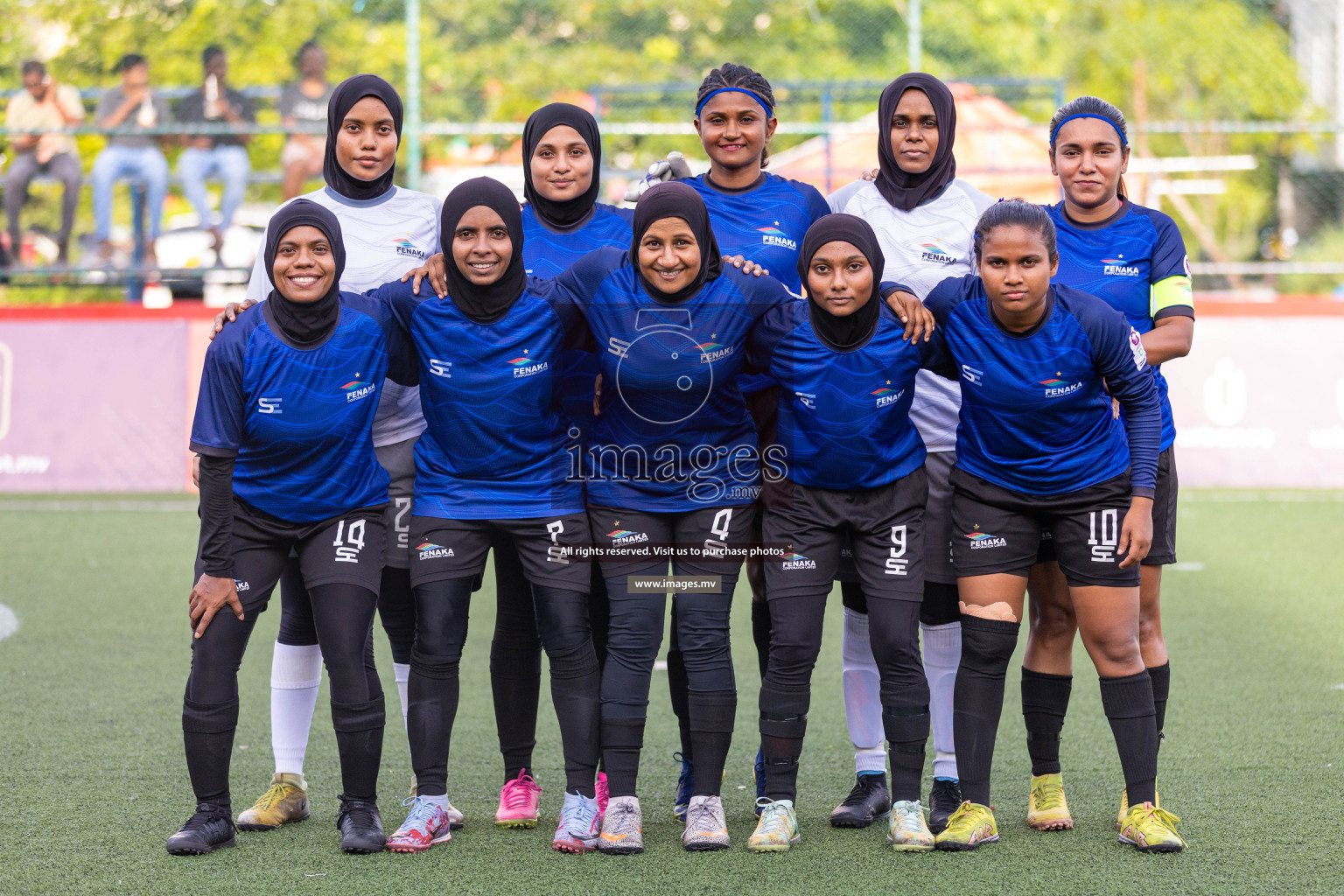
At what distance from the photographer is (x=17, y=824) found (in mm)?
4098

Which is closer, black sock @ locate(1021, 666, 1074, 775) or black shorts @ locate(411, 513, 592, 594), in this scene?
black shorts @ locate(411, 513, 592, 594)

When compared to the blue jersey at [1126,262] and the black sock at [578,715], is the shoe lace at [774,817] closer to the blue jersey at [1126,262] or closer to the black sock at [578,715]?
the black sock at [578,715]

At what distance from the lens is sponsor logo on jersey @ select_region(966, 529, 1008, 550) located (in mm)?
4004

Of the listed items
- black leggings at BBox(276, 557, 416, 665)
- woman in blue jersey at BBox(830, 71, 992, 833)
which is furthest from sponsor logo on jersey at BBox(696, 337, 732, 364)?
black leggings at BBox(276, 557, 416, 665)

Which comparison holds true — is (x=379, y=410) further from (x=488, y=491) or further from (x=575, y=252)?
(x=575, y=252)

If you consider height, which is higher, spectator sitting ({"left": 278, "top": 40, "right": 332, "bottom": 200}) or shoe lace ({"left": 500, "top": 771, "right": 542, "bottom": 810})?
spectator sitting ({"left": 278, "top": 40, "right": 332, "bottom": 200})

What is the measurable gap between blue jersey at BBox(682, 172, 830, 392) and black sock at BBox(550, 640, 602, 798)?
3.23ft

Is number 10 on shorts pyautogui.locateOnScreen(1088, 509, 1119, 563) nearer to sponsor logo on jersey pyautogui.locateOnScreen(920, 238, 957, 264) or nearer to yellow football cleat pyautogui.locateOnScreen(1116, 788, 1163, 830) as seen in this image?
yellow football cleat pyautogui.locateOnScreen(1116, 788, 1163, 830)

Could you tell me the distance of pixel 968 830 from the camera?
12.9 feet

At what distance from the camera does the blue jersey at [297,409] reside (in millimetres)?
3938

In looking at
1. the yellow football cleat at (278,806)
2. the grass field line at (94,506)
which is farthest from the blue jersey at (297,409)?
the grass field line at (94,506)

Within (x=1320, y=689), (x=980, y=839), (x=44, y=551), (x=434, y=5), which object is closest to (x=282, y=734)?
(x=980, y=839)

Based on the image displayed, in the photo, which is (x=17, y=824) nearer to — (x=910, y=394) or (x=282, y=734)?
(x=282, y=734)

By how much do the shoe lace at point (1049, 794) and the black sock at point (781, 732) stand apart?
0.76m
